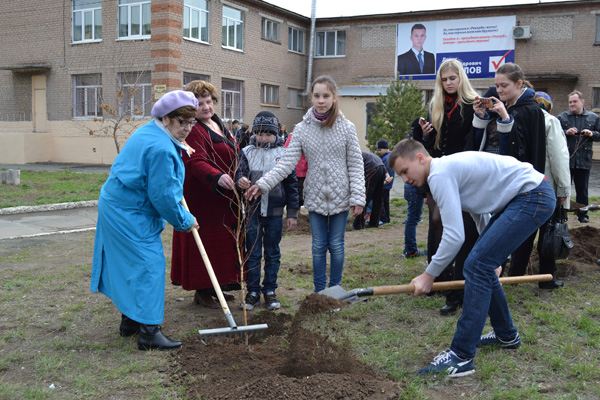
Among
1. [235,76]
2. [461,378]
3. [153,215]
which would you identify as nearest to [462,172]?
[461,378]

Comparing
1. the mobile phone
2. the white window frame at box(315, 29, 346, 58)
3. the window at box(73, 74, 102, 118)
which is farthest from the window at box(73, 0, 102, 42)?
the mobile phone

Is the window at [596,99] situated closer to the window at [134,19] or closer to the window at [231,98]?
the window at [231,98]

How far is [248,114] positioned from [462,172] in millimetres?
22995

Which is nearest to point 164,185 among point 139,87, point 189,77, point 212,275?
point 212,275

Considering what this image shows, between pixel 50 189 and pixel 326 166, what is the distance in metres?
10.7

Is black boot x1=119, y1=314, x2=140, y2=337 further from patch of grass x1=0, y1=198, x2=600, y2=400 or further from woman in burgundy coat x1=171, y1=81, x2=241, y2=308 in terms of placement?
woman in burgundy coat x1=171, y1=81, x2=241, y2=308

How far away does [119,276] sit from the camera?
3754 mm

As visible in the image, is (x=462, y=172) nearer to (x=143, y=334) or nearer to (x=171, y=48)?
(x=143, y=334)

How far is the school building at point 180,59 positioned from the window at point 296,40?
0.10m

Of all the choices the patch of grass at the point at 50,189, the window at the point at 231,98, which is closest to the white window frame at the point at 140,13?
the window at the point at 231,98

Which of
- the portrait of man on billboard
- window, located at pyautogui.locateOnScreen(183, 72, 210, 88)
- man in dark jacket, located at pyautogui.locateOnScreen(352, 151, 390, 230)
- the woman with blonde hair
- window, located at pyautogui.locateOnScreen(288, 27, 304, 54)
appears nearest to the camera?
the woman with blonde hair

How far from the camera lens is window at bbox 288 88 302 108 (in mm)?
28828

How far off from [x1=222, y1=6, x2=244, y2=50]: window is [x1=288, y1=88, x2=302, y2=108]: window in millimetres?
4635

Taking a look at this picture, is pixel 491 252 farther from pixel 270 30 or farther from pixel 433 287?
pixel 270 30
